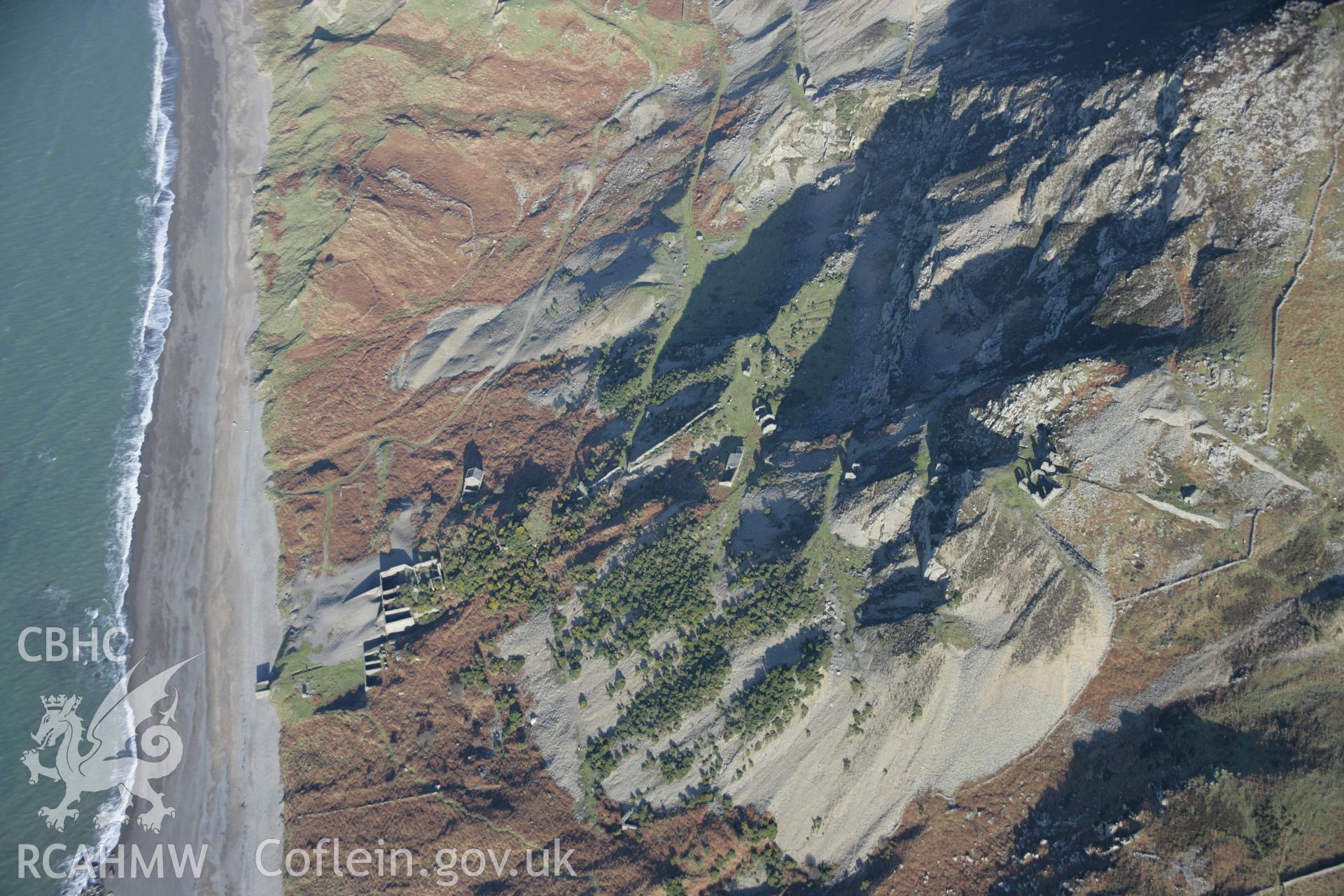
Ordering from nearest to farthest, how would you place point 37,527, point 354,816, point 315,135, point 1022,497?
point 1022,497, point 354,816, point 37,527, point 315,135

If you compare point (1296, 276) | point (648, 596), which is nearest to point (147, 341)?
point (648, 596)

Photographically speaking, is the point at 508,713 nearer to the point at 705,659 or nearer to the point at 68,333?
the point at 705,659

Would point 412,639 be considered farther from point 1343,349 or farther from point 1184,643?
point 1343,349

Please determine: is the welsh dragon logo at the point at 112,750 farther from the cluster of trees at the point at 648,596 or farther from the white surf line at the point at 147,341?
the cluster of trees at the point at 648,596

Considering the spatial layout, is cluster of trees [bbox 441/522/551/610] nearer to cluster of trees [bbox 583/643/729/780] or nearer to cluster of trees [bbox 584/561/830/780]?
cluster of trees [bbox 583/643/729/780]

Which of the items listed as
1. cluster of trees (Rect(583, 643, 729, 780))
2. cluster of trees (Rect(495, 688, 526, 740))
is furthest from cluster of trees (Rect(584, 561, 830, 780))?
cluster of trees (Rect(495, 688, 526, 740))

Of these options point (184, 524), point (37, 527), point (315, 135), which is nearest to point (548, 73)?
point (315, 135)

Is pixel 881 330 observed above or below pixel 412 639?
above
